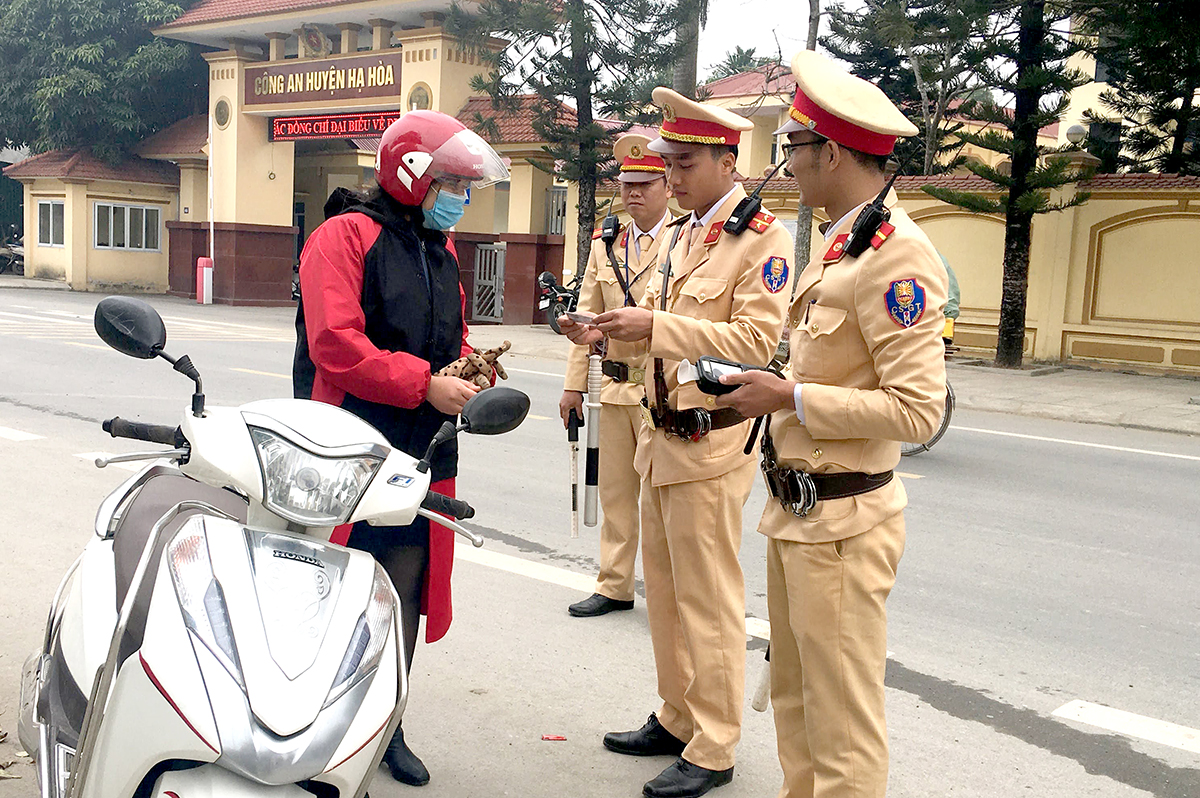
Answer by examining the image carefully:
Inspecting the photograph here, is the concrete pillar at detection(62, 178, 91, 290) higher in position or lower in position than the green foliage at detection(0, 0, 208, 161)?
lower

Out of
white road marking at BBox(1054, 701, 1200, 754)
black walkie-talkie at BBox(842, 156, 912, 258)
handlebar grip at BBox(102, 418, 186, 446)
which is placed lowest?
white road marking at BBox(1054, 701, 1200, 754)

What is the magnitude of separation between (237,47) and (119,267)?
721cm

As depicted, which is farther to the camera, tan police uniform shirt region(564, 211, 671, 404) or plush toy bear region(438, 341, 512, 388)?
tan police uniform shirt region(564, 211, 671, 404)

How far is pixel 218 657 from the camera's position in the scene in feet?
6.48

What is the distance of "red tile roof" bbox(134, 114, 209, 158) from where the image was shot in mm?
29562

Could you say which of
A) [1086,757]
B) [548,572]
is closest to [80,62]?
[548,572]

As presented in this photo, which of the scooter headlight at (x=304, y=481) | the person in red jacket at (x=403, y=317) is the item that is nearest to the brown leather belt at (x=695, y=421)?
the person in red jacket at (x=403, y=317)

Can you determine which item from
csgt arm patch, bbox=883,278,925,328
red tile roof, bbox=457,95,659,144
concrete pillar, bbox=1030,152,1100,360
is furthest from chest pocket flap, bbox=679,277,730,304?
red tile roof, bbox=457,95,659,144

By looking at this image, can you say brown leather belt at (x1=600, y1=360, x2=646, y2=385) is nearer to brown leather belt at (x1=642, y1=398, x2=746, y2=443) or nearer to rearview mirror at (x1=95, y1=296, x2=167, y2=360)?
brown leather belt at (x1=642, y1=398, x2=746, y2=443)

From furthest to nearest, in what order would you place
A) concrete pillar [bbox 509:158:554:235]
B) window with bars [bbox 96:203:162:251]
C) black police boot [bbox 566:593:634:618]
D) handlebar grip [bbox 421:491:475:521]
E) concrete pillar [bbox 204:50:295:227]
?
window with bars [bbox 96:203:162:251], concrete pillar [bbox 204:50:295:227], concrete pillar [bbox 509:158:554:235], black police boot [bbox 566:593:634:618], handlebar grip [bbox 421:491:475:521]

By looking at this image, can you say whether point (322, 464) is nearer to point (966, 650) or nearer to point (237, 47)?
point (966, 650)

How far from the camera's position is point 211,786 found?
6.22 feet

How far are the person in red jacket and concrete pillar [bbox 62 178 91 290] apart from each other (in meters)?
29.9

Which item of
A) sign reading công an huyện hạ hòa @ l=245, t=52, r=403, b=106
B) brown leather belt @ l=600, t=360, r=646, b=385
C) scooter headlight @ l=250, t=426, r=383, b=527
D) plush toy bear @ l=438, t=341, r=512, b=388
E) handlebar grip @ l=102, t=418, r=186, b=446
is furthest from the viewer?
sign reading công an huyện hạ hòa @ l=245, t=52, r=403, b=106
